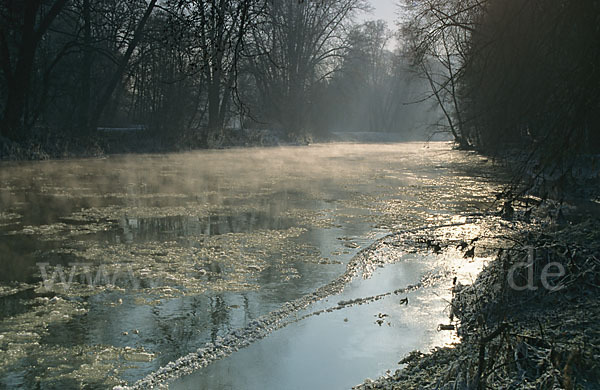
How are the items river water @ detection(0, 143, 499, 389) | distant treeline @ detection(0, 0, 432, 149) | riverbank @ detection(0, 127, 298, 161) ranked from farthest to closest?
riverbank @ detection(0, 127, 298, 161)
distant treeline @ detection(0, 0, 432, 149)
river water @ detection(0, 143, 499, 389)

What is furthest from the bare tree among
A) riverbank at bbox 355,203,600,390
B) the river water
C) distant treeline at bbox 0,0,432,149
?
riverbank at bbox 355,203,600,390

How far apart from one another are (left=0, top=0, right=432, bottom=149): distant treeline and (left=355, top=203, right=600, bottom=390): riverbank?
2.56 m

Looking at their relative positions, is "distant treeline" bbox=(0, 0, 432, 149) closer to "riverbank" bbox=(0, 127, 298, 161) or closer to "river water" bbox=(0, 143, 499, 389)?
"riverbank" bbox=(0, 127, 298, 161)

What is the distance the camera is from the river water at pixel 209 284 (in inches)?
150

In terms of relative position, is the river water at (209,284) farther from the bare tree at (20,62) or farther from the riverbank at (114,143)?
the bare tree at (20,62)

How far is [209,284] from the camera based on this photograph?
546cm

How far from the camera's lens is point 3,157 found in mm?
16812

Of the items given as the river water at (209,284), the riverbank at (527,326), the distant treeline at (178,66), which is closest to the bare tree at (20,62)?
the distant treeline at (178,66)

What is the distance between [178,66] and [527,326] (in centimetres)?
1381

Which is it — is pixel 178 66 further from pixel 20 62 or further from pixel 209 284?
pixel 209 284

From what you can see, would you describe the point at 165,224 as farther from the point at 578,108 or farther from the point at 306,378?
the point at 578,108

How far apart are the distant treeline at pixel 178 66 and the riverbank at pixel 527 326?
256 cm

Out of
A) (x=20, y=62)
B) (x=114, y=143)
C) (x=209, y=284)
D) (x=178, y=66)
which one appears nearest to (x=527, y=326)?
(x=209, y=284)

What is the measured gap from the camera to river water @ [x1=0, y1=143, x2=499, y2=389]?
150 inches
